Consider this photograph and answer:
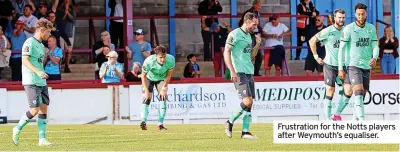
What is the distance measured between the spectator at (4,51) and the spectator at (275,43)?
6717 millimetres

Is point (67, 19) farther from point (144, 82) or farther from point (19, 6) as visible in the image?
→ point (144, 82)

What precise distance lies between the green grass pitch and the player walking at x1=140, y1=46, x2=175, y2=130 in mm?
449

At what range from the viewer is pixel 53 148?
20.1m

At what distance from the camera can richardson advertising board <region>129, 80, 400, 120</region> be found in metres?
30.3

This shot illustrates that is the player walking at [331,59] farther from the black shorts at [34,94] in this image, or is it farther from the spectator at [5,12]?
the spectator at [5,12]

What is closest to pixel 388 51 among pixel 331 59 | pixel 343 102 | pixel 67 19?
pixel 67 19

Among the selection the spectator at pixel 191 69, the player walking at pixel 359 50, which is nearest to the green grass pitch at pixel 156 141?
the player walking at pixel 359 50

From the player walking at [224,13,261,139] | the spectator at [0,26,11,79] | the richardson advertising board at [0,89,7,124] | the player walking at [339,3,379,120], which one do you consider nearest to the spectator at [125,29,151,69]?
the spectator at [0,26,11,79]

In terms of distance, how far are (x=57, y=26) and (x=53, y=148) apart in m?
13.0

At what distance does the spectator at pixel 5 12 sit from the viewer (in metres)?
32.9

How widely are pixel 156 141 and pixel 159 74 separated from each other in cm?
403

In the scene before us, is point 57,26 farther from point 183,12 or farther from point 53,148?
point 53,148

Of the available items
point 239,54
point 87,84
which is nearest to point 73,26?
point 87,84

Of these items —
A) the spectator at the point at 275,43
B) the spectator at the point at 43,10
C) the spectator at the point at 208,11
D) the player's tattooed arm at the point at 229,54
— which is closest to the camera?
the player's tattooed arm at the point at 229,54
